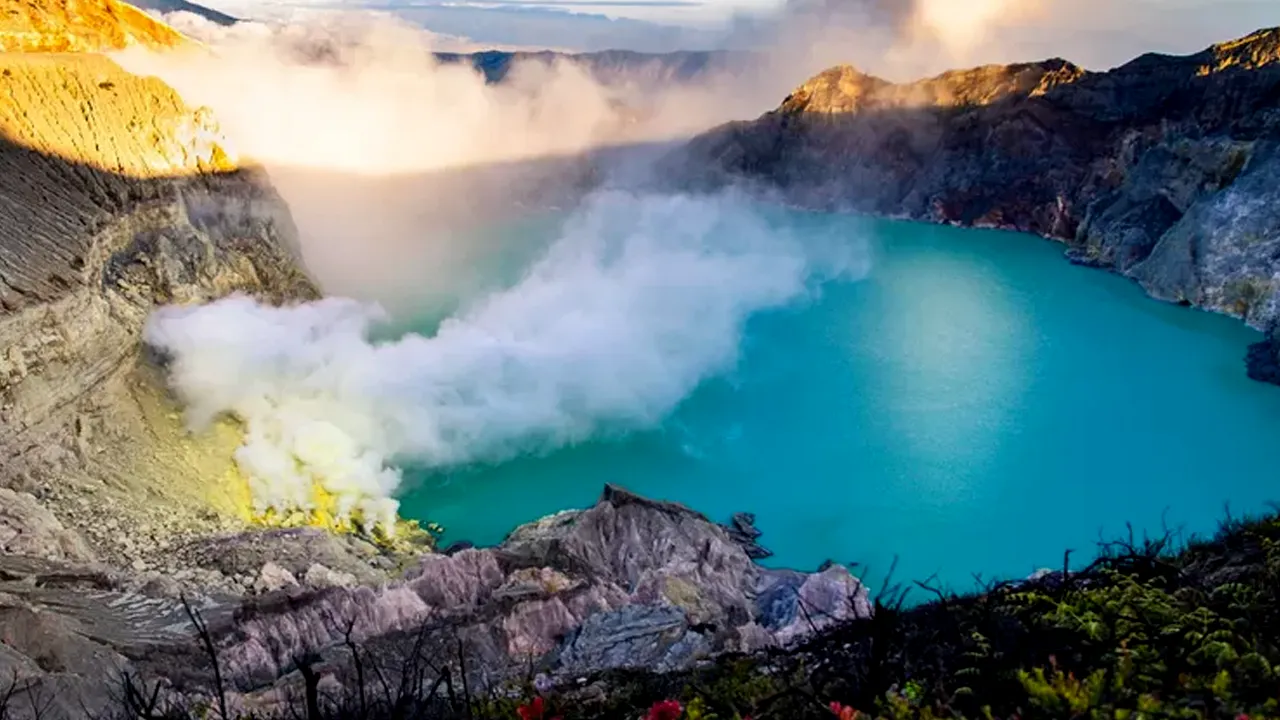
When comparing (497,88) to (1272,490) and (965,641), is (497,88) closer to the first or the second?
(1272,490)

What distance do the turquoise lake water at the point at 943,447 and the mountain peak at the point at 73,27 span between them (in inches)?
760

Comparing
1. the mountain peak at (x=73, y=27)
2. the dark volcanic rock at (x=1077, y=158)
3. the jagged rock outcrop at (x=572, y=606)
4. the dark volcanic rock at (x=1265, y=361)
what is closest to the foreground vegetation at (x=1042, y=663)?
the jagged rock outcrop at (x=572, y=606)

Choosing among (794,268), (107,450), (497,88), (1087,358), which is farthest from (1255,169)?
(497,88)

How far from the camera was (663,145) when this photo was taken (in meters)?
121

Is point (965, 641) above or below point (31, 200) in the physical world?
below

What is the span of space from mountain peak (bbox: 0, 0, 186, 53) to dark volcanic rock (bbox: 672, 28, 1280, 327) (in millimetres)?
55887

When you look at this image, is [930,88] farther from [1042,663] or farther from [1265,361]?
[1042,663]

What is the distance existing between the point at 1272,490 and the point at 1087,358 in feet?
52.8

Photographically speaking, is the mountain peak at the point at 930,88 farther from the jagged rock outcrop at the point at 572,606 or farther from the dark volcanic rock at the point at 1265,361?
the jagged rock outcrop at the point at 572,606

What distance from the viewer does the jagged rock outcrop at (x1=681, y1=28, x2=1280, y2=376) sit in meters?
52.6

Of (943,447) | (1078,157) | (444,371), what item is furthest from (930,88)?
(444,371)

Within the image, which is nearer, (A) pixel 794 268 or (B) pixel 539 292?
(B) pixel 539 292

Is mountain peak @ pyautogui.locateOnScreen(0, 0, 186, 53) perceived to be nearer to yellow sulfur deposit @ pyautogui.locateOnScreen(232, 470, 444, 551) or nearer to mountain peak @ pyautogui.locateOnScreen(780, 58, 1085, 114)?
yellow sulfur deposit @ pyautogui.locateOnScreen(232, 470, 444, 551)

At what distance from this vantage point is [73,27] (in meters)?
32.8
